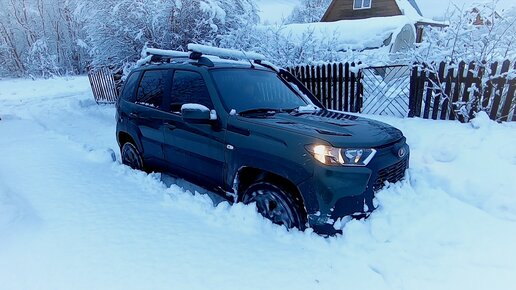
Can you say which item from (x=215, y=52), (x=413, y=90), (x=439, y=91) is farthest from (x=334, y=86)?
(x=215, y=52)

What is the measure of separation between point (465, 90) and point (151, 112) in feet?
17.3

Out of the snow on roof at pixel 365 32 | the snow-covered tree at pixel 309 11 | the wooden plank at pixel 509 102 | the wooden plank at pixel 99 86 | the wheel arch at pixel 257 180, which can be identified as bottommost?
the wooden plank at pixel 99 86

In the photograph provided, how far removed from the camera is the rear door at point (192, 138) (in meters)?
3.23

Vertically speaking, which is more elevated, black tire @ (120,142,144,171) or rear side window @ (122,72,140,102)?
rear side window @ (122,72,140,102)

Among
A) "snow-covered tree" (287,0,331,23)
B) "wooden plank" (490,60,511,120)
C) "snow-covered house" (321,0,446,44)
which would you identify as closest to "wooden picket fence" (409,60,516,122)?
"wooden plank" (490,60,511,120)

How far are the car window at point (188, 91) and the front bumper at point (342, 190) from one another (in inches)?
55.6

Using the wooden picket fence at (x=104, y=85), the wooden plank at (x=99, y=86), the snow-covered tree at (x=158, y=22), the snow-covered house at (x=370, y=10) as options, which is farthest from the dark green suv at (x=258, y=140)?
the snow-covered house at (x=370, y=10)

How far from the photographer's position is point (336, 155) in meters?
2.57

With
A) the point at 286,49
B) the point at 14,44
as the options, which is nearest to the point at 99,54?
the point at 286,49

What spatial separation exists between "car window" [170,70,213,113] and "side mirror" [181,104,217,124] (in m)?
0.15

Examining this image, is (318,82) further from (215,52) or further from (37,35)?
(37,35)

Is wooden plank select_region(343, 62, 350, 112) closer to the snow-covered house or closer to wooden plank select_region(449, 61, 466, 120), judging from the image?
wooden plank select_region(449, 61, 466, 120)

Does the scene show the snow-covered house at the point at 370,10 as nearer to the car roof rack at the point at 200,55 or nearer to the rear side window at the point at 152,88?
the car roof rack at the point at 200,55

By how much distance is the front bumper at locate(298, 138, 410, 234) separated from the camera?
2.52 metres
